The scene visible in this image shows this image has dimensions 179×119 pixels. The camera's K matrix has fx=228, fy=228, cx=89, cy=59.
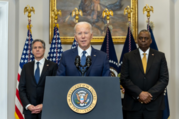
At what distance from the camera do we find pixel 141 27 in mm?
5910

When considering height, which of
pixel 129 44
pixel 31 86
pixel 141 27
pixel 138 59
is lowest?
pixel 31 86

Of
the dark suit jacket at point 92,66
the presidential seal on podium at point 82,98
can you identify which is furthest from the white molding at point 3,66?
the presidential seal on podium at point 82,98

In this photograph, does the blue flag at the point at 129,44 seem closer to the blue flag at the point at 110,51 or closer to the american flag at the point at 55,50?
the blue flag at the point at 110,51

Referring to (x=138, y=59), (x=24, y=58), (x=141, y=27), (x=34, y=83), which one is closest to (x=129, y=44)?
(x=141, y=27)

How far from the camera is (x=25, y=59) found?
200 inches

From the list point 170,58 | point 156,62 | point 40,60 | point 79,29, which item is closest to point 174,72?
point 170,58

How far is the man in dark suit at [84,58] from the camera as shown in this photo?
2648mm

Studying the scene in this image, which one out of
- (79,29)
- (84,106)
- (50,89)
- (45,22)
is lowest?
(84,106)

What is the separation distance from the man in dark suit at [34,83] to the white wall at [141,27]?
184 cm

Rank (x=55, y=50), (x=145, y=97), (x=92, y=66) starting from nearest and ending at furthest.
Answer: (x=92, y=66), (x=145, y=97), (x=55, y=50)

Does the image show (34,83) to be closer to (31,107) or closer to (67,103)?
(31,107)

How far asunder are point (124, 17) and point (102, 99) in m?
4.31

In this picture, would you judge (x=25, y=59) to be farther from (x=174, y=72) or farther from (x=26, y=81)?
(x=174, y=72)

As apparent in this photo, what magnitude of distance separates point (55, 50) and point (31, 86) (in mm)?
1718
